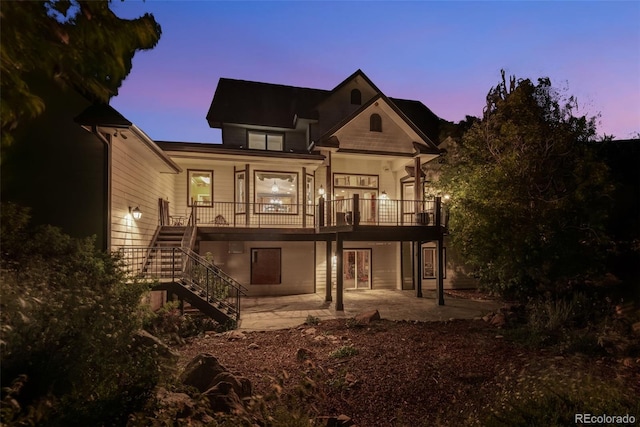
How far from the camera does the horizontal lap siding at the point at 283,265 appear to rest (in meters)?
14.8

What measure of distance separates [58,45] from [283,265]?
1334 cm

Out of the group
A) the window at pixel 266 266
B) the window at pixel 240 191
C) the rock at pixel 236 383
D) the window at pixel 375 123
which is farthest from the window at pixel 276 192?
the rock at pixel 236 383

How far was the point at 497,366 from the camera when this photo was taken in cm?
661

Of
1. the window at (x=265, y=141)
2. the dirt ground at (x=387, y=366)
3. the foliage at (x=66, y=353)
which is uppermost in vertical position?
the window at (x=265, y=141)

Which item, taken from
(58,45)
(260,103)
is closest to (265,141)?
(260,103)

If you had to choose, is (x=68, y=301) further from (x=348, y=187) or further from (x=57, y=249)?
(x=348, y=187)

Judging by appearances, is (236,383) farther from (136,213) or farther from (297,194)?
(297,194)

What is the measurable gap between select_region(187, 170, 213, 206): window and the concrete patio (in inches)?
185

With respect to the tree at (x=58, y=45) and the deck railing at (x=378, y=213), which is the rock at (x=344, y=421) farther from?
the deck railing at (x=378, y=213)

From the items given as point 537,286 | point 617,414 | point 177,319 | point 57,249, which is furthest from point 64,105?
point 537,286

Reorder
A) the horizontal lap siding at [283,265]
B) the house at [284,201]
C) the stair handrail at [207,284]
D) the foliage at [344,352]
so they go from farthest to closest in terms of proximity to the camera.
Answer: the horizontal lap siding at [283,265] < the house at [284,201] < the stair handrail at [207,284] < the foliage at [344,352]

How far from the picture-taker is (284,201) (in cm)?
1512

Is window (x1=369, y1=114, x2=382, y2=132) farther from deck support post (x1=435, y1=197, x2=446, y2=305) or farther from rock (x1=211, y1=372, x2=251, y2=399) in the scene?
rock (x1=211, y1=372, x2=251, y2=399)

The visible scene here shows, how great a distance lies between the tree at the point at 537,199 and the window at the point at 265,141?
358 inches
